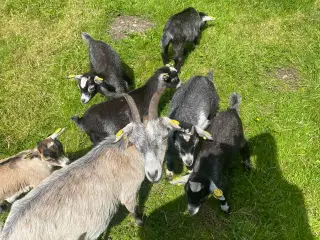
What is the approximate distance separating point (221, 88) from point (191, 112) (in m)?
1.28

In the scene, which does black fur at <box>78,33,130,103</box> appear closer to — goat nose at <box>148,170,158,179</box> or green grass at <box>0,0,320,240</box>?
green grass at <box>0,0,320,240</box>

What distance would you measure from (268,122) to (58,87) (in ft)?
14.8

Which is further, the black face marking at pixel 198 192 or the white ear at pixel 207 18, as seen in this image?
the white ear at pixel 207 18

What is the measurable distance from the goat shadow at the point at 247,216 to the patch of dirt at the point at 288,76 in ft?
6.80

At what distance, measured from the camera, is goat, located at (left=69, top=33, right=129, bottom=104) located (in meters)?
7.26

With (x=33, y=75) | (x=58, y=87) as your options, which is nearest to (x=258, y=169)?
(x=58, y=87)

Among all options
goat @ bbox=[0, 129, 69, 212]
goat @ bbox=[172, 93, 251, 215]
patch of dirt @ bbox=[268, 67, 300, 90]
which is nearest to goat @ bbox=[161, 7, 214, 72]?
patch of dirt @ bbox=[268, 67, 300, 90]

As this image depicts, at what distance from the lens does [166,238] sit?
5.71 metres

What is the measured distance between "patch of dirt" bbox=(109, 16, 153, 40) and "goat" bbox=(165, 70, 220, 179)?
259 centimetres

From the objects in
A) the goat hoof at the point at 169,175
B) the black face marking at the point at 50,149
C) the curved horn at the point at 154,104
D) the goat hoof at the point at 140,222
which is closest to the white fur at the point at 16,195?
the black face marking at the point at 50,149

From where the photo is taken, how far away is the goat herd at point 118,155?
450 cm

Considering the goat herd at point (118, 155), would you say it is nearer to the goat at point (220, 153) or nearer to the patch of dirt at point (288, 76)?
the goat at point (220, 153)

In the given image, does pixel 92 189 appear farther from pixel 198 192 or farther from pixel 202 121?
pixel 202 121

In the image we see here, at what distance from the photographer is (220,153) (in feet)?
18.9
